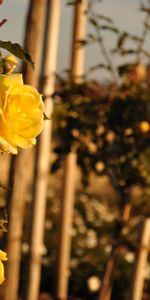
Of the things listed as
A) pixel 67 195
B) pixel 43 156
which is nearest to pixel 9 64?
pixel 43 156

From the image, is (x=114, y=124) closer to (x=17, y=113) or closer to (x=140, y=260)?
(x=140, y=260)

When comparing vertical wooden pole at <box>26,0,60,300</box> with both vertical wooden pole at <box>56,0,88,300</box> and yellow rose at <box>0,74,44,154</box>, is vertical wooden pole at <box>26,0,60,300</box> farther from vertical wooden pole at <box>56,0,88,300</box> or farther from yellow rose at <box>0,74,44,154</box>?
yellow rose at <box>0,74,44,154</box>

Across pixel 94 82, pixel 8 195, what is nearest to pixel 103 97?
pixel 94 82

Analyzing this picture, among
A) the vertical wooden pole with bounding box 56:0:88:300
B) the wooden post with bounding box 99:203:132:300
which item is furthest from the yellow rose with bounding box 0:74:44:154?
the vertical wooden pole with bounding box 56:0:88:300

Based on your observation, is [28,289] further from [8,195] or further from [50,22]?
[50,22]

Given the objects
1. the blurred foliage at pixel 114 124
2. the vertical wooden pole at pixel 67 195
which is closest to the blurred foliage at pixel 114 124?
the blurred foliage at pixel 114 124

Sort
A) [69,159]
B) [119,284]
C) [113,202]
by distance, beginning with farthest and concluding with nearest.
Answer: [113,202]
[119,284]
[69,159]
